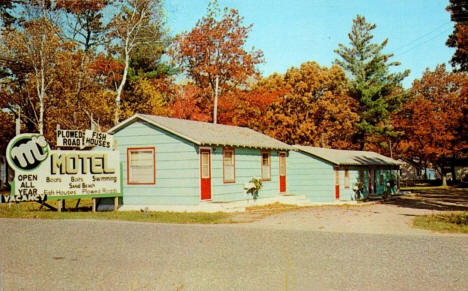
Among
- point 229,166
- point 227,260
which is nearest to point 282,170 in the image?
point 229,166

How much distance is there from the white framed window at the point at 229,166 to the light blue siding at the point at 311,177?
7434 mm

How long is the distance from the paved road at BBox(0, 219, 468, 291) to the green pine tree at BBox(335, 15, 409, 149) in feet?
129

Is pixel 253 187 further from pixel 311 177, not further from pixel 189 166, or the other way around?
pixel 311 177

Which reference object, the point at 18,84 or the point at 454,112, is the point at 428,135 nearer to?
the point at 454,112

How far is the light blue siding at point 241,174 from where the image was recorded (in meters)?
22.1

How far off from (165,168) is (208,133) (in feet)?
10.4

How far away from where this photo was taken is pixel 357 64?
174ft

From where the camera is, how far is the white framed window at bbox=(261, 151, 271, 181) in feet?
86.8

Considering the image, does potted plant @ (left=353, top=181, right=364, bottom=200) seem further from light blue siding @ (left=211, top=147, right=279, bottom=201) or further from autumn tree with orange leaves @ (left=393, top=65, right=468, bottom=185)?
autumn tree with orange leaves @ (left=393, top=65, right=468, bottom=185)

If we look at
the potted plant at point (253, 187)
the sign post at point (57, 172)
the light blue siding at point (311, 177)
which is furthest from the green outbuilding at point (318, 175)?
Answer: the sign post at point (57, 172)

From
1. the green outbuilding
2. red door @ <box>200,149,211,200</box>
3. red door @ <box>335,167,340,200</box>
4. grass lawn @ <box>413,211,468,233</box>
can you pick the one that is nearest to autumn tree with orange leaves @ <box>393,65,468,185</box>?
the green outbuilding

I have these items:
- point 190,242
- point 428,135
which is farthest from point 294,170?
point 428,135

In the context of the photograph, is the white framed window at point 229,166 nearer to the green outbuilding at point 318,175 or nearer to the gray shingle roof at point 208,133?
the gray shingle roof at point 208,133

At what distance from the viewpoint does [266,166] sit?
88.0ft
